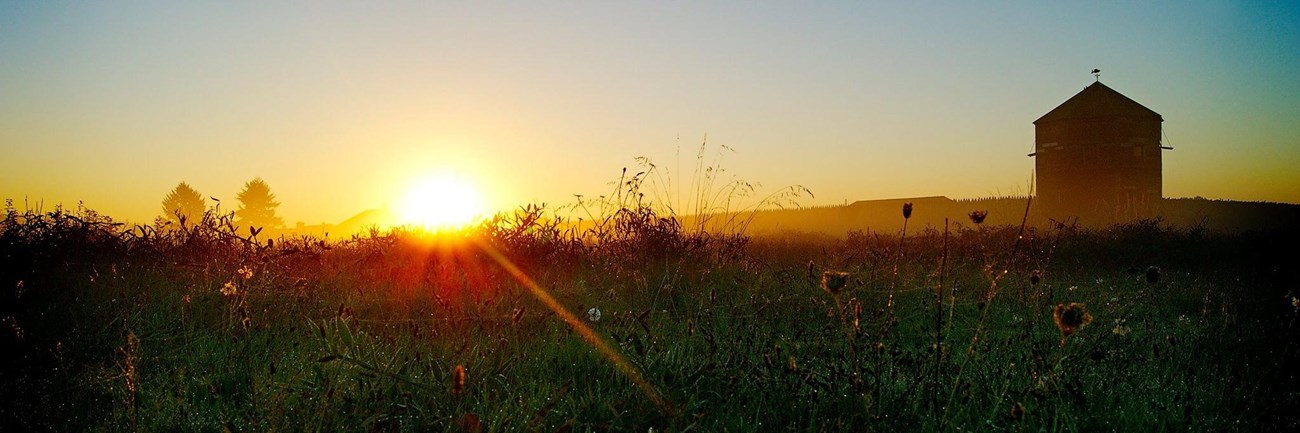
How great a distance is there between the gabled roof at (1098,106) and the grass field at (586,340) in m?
23.8

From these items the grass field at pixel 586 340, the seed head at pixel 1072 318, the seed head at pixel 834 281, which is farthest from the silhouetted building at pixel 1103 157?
the seed head at pixel 834 281

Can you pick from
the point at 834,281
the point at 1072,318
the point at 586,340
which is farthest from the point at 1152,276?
the point at 586,340

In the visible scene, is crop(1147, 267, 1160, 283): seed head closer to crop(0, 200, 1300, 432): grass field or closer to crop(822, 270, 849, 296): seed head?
crop(0, 200, 1300, 432): grass field

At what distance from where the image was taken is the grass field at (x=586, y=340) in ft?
8.30

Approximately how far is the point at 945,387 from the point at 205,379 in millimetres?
3052

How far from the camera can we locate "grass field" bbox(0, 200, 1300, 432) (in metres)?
2.53

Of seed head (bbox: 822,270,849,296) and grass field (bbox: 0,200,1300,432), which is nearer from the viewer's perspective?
seed head (bbox: 822,270,849,296)

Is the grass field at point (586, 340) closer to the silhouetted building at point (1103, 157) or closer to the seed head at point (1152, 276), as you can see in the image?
the seed head at point (1152, 276)

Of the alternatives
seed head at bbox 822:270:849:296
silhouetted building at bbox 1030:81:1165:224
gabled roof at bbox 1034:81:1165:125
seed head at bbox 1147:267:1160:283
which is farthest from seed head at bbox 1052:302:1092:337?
gabled roof at bbox 1034:81:1165:125

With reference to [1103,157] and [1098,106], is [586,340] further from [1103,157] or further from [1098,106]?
[1098,106]

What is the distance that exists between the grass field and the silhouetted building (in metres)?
23.2

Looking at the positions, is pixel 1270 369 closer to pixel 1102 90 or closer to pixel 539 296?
pixel 539 296

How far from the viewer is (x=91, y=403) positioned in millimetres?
2877

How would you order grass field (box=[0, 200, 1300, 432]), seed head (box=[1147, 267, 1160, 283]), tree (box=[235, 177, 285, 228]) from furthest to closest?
tree (box=[235, 177, 285, 228]), seed head (box=[1147, 267, 1160, 283]), grass field (box=[0, 200, 1300, 432])
